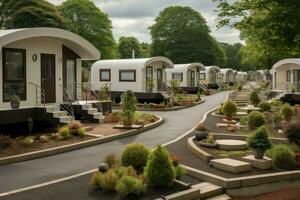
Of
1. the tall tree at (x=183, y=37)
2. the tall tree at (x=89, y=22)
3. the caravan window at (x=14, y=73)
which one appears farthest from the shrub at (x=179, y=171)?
the tall tree at (x=183, y=37)

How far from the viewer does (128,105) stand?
17.6m

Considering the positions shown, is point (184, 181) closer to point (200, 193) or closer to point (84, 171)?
point (200, 193)

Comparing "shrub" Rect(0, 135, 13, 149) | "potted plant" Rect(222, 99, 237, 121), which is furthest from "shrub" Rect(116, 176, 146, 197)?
"potted plant" Rect(222, 99, 237, 121)

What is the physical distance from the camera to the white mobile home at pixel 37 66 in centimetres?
1612

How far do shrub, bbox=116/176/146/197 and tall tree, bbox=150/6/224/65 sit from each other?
60578 millimetres

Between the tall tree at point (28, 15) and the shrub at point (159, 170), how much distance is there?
37.7m

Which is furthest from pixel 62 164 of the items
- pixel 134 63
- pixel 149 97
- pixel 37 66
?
pixel 134 63

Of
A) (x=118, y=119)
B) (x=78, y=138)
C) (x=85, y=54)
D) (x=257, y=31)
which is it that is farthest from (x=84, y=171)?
(x=85, y=54)

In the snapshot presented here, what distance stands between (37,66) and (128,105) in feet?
14.5

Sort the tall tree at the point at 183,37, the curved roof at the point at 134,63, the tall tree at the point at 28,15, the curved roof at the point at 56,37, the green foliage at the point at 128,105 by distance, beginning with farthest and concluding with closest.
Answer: the tall tree at the point at 183,37
the tall tree at the point at 28,15
the curved roof at the point at 134,63
the green foliage at the point at 128,105
the curved roof at the point at 56,37

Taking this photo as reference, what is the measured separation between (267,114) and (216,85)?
34.6 meters

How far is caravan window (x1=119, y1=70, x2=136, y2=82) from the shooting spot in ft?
103

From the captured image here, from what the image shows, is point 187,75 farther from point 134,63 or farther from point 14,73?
point 14,73

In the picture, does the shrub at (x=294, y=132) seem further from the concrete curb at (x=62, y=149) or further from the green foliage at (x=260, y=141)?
the concrete curb at (x=62, y=149)
